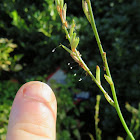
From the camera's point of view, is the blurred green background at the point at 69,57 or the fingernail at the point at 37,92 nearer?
the fingernail at the point at 37,92

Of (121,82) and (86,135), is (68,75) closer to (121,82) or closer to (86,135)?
(121,82)

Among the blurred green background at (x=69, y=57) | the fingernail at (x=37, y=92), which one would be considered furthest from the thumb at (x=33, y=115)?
the blurred green background at (x=69, y=57)

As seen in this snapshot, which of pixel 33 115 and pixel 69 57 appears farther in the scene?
pixel 69 57

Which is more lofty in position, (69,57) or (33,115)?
(33,115)

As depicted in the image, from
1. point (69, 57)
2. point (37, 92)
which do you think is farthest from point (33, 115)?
point (69, 57)

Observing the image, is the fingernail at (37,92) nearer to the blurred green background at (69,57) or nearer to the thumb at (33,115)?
the thumb at (33,115)

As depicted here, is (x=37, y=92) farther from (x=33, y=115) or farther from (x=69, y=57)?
(x=69, y=57)

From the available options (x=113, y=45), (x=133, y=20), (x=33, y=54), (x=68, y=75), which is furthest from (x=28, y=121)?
(x=133, y=20)
